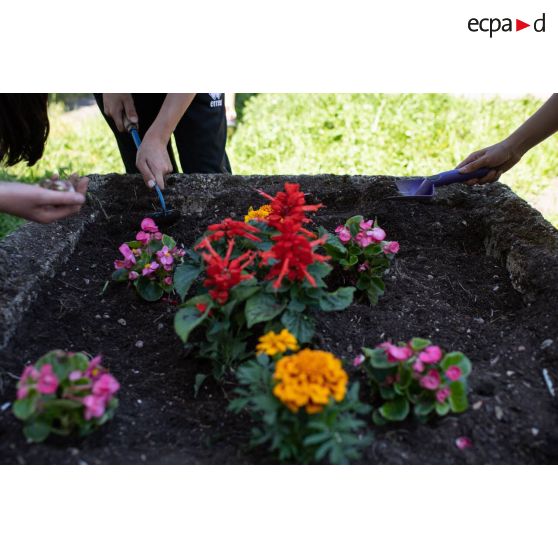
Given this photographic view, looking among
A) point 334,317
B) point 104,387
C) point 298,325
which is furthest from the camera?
point 334,317

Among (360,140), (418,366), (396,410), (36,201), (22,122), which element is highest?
(22,122)

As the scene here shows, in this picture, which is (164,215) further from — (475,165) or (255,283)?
(475,165)

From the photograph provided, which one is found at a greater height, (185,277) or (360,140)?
(185,277)

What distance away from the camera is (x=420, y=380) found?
1.42 meters

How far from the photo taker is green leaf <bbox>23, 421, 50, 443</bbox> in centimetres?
135

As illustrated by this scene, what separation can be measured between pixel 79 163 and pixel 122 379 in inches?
116

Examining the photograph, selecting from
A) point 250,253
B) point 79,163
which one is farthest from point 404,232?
point 79,163

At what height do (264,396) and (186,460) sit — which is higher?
(264,396)

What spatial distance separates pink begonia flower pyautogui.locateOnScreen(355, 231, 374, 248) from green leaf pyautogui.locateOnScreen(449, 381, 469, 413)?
593mm

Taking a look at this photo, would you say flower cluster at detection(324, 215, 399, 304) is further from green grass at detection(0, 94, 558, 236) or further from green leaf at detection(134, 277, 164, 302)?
green grass at detection(0, 94, 558, 236)

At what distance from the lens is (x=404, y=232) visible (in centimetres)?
231

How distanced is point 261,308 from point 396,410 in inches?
16.0

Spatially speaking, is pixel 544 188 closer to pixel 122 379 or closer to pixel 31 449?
pixel 122 379

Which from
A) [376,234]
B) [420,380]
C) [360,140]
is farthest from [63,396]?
[360,140]
